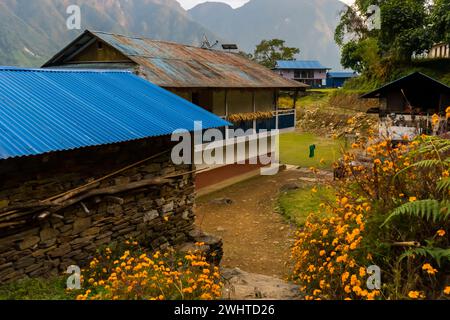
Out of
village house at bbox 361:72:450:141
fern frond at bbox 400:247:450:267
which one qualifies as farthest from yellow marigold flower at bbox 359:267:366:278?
village house at bbox 361:72:450:141

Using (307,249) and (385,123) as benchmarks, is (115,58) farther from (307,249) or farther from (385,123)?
(385,123)

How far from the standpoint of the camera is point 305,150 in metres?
31.3

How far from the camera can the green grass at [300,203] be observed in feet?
50.3

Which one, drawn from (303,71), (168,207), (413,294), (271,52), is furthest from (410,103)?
(303,71)

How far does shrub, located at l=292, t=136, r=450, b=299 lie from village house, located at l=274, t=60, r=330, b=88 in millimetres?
60925

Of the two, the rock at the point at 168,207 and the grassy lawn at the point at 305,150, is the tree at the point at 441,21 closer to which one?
the grassy lawn at the point at 305,150

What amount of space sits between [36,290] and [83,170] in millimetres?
2313

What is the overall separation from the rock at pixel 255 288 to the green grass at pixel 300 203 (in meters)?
6.47

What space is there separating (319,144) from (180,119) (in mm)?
26301

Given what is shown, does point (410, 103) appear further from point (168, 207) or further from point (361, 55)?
point (361, 55)

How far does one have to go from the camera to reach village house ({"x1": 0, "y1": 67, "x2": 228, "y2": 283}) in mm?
6688
